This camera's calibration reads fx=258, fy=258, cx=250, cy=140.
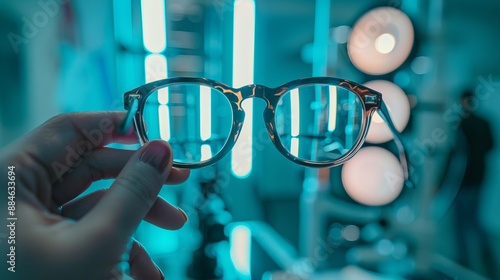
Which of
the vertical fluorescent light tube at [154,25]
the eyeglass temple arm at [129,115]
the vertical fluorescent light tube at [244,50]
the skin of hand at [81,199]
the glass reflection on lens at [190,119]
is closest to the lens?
the skin of hand at [81,199]

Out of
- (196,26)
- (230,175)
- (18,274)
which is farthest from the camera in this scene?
(230,175)

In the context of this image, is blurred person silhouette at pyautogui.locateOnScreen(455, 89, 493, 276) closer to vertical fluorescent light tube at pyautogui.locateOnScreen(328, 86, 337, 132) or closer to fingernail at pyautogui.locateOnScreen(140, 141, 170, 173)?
vertical fluorescent light tube at pyautogui.locateOnScreen(328, 86, 337, 132)

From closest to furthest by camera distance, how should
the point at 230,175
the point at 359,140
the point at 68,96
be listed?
the point at 359,140 → the point at 68,96 → the point at 230,175

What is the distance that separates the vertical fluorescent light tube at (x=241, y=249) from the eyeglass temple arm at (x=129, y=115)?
1.96 ft

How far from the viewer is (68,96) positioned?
0.64m

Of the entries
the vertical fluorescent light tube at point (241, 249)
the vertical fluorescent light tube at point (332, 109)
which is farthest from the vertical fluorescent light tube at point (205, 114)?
the vertical fluorescent light tube at point (241, 249)

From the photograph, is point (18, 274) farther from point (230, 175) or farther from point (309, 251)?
point (309, 251)

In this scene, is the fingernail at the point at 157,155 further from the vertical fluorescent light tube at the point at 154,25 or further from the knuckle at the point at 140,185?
the vertical fluorescent light tube at the point at 154,25

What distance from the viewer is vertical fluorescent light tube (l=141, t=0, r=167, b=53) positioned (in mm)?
680

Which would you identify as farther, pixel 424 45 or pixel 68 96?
pixel 424 45

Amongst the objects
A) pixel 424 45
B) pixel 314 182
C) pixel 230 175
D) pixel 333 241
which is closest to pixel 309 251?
pixel 333 241

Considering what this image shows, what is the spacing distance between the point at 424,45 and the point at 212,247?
885 millimetres

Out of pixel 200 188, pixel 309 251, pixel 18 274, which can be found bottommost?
pixel 309 251

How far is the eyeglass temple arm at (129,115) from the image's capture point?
→ 1.24ft
